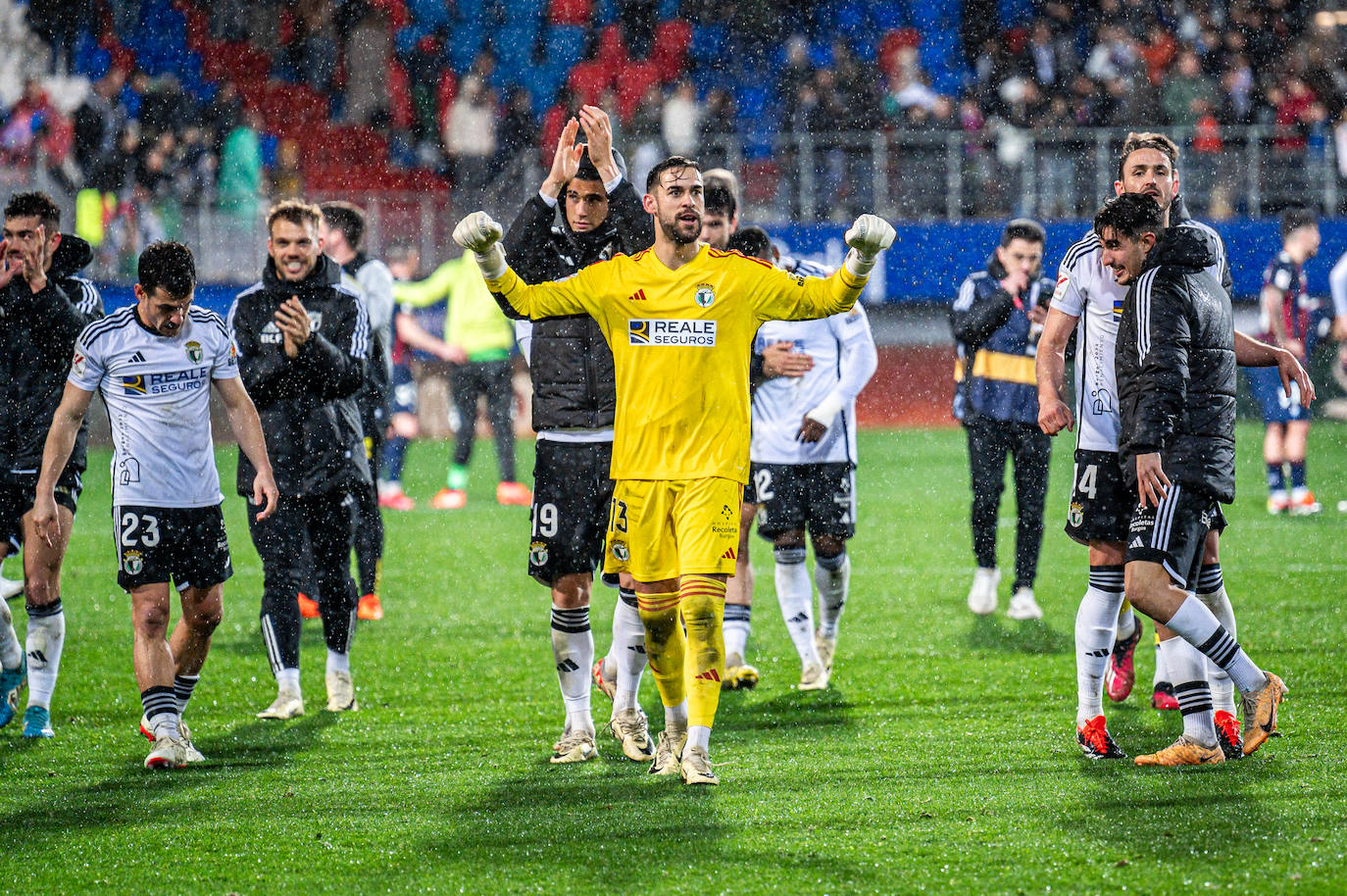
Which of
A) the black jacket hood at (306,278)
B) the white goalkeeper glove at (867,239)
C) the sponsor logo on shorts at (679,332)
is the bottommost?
the sponsor logo on shorts at (679,332)

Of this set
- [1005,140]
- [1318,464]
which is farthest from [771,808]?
[1005,140]

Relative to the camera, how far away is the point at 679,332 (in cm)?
540

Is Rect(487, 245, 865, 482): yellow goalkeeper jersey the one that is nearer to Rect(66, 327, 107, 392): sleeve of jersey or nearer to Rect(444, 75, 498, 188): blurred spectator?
Rect(66, 327, 107, 392): sleeve of jersey

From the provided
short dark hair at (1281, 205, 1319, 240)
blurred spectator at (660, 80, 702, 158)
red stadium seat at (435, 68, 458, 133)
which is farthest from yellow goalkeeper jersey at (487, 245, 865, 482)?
red stadium seat at (435, 68, 458, 133)

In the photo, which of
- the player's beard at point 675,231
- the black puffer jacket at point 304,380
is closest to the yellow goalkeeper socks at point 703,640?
the player's beard at point 675,231

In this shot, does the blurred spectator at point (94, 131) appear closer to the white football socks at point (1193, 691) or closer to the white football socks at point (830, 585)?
the white football socks at point (830, 585)

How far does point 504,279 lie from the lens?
17.8ft

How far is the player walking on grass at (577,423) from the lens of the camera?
232 inches

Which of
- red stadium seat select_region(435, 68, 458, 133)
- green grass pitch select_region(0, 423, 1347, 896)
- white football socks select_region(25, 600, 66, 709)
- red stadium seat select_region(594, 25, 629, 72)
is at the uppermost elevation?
red stadium seat select_region(594, 25, 629, 72)

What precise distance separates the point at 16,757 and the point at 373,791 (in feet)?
5.42

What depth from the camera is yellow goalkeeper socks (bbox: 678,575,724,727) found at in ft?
17.3

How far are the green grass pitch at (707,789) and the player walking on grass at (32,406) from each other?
1.12 ft

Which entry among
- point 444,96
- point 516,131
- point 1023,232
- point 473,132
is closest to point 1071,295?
point 1023,232

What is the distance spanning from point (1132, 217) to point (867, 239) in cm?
105
